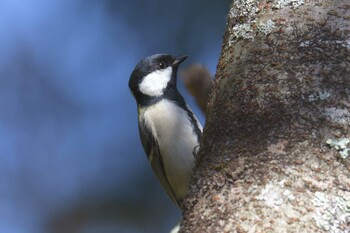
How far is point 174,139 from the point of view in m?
3.83

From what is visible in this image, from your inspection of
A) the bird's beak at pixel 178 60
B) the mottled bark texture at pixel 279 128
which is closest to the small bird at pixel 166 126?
the bird's beak at pixel 178 60

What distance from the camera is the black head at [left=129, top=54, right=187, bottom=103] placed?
413 cm

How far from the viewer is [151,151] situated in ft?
13.2

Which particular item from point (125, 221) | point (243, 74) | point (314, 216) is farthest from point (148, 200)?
point (314, 216)

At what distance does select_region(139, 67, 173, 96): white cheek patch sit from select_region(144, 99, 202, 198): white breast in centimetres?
14

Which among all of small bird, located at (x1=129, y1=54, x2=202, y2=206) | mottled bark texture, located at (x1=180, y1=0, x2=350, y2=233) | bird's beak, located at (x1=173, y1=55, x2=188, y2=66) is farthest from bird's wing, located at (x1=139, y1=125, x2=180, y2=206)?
mottled bark texture, located at (x1=180, y1=0, x2=350, y2=233)

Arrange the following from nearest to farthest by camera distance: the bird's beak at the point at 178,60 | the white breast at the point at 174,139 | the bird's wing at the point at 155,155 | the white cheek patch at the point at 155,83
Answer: the white breast at the point at 174,139 → the bird's wing at the point at 155,155 → the white cheek patch at the point at 155,83 → the bird's beak at the point at 178,60

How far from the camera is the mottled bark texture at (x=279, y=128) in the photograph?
1.71m

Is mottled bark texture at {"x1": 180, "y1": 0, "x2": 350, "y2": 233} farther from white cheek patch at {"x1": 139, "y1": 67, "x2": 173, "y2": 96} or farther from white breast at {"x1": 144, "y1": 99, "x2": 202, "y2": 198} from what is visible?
white cheek patch at {"x1": 139, "y1": 67, "x2": 173, "y2": 96}

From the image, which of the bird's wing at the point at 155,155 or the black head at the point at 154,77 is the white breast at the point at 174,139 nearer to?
the bird's wing at the point at 155,155

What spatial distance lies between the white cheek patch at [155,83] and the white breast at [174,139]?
0.14m

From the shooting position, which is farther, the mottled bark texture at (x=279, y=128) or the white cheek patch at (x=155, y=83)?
the white cheek patch at (x=155, y=83)

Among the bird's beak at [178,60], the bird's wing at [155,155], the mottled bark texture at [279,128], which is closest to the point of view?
the mottled bark texture at [279,128]

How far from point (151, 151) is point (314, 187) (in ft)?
7.73
